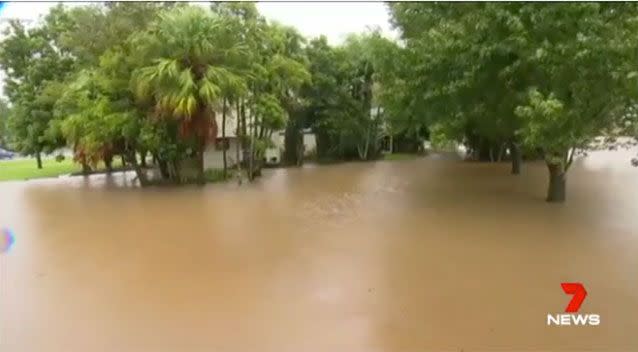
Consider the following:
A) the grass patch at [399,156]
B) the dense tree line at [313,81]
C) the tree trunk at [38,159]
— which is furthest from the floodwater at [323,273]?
the grass patch at [399,156]

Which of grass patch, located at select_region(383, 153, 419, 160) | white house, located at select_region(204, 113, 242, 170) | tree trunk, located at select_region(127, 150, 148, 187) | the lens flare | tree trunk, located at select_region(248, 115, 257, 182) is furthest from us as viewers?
grass patch, located at select_region(383, 153, 419, 160)

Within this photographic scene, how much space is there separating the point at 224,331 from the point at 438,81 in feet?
17.6

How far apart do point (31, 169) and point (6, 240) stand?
37.3 ft

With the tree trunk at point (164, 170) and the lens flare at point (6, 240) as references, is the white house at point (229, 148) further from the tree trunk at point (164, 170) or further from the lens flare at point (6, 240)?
the lens flare at point (6, 240)

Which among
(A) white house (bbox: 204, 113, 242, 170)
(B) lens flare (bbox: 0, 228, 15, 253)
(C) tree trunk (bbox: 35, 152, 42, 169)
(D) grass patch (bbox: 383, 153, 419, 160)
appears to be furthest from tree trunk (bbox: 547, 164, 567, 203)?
(C) tree trunk (bbox: 35, 152, 42, 169)

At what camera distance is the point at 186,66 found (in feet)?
32.3

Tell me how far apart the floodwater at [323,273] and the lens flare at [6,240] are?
0.43 feet

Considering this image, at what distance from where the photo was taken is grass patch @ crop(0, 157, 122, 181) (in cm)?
1463

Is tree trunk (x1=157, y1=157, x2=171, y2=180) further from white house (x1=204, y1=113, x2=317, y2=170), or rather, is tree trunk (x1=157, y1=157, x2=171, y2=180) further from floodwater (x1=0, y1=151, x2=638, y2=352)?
floodwater (x1=0, y1=151, x2=638, y2=352)

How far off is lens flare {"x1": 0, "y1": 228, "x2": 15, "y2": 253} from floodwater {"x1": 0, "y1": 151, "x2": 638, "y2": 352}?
0.13m

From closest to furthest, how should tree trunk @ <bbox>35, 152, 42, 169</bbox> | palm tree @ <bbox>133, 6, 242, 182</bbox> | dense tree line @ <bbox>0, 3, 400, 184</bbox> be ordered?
palm tree @ <bbox>133, 6, 242, 182</bbox> → dense tree line @ <bbox>0, 3, 400, 184</bbox> → tree trunk @ <bbox>35, 152, 42, 169</bbox>

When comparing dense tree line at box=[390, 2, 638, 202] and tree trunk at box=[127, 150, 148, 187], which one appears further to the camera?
tree trunk at box=[127, 150, 148, 187]

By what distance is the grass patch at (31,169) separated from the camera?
48.0 ft

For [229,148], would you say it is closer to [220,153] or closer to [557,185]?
[220,153]
